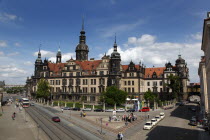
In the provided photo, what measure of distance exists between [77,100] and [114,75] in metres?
21.8

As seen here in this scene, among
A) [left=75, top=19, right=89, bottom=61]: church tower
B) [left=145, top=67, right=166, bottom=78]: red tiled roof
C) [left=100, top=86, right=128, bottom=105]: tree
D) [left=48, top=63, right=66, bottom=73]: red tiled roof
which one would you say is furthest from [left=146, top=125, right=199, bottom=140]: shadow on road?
[left=75, top=19, right=89, bottom=61]: church tower

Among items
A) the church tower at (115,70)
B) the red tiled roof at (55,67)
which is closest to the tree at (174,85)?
the church tower at (115,70)

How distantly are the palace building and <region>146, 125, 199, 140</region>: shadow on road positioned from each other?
1840 inches

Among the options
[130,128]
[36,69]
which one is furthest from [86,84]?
[130,128]

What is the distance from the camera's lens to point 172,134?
3394 centimetres

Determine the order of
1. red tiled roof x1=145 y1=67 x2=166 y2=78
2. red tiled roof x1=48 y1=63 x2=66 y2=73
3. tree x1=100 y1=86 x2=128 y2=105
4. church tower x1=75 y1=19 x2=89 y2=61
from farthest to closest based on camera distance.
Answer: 1. church tower x1=75 y1=19 x2=89 y2=61
2. red tiled roof x1=48 y1=63 x2=66 y2=73
3. red tiled roof x1=145 y1=67 x2=166 y2=78
4. tree x1=100 y1=86 x2=128 y2=105

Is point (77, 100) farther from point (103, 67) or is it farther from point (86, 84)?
point (103, 67)

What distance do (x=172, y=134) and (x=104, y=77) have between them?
55.9 meters

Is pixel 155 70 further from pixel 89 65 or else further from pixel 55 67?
pixel 55 67

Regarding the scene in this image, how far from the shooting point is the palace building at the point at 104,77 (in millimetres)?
87625

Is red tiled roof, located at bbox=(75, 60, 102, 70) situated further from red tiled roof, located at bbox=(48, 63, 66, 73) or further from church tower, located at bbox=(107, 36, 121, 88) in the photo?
red tiled roof, located at bbox=(48, 63, 66, 73)

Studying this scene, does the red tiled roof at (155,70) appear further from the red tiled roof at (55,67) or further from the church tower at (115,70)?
the red tiled roof at (55,67)

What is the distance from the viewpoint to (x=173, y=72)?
308ft

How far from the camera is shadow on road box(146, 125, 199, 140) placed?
3140 cm
